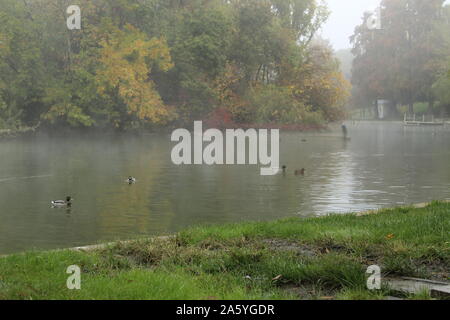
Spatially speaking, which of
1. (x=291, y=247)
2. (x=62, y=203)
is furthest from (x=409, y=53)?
(x=291, y=247)

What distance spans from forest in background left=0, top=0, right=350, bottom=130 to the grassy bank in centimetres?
4440

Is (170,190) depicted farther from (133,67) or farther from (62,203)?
(133,67)

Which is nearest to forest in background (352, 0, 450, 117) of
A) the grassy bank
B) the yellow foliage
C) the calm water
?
the yellow foliage

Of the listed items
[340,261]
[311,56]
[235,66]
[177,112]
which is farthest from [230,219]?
[311,56]

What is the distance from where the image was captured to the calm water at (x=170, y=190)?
51.4 feet

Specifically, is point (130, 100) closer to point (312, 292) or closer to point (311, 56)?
point (311, 56)

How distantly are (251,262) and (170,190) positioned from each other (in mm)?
14601

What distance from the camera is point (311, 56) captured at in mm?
69438

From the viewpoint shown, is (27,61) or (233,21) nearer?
(27,61)

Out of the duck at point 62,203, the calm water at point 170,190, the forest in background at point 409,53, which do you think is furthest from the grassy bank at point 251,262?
the forest in background at point 409,53

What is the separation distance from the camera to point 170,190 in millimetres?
22781

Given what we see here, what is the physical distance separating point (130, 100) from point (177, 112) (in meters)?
6.02

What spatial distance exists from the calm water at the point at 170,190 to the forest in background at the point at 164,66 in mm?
14509
